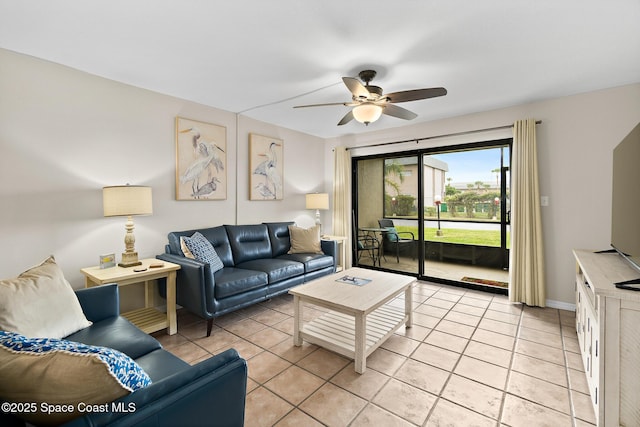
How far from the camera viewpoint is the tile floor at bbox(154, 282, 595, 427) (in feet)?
5.65

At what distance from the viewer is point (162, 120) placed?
128 inches

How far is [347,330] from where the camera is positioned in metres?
2.56

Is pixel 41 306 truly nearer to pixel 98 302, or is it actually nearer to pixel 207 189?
pixel 98 302

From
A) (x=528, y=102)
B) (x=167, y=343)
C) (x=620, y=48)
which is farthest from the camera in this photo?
(x=528, y=102)

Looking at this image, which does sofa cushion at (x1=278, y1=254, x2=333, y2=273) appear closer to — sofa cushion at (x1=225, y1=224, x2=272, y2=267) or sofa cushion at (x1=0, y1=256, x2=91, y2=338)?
sofa cushion at (x1=225, y1=224, x2=272, y2=267)

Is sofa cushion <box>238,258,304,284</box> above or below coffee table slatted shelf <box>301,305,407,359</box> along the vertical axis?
above

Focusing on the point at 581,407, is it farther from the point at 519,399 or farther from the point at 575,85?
the point at 575,85

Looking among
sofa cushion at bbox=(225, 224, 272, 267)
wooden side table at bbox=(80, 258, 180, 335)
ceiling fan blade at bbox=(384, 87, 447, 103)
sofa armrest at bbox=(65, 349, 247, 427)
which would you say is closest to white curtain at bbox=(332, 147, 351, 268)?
sofa cushion at bbox=(225, 224, 272, 267)

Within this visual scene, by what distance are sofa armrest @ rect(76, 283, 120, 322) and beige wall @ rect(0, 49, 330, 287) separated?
1.06m

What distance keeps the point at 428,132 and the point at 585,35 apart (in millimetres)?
2219

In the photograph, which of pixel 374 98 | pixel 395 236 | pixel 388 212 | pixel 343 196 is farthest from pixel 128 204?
pixel 395 236

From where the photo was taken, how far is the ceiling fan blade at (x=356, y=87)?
→ 7.32 ft

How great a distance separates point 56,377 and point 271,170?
3899 mm

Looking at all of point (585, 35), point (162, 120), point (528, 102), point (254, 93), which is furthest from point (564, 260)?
point (162, 120)
